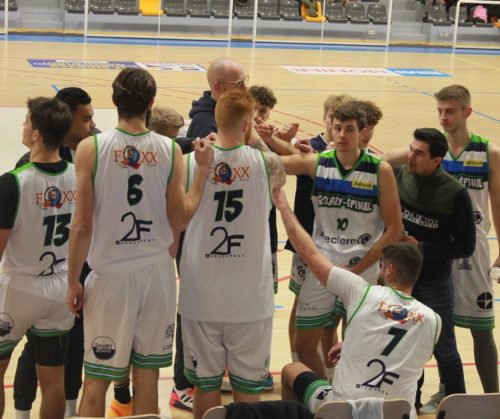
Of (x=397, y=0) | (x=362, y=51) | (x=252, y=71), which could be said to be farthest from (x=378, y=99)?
(x=397, y=0)

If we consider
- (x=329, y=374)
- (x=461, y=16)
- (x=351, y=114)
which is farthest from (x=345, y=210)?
(x=461, y=16)

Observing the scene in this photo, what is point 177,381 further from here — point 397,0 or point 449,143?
point 397,0

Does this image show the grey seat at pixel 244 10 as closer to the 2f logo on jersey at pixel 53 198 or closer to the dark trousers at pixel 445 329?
the dark trousers at pixel 445 329

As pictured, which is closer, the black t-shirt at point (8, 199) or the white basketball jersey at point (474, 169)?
the black t-shirt at point (8, 199)

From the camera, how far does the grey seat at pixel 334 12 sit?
25.1m

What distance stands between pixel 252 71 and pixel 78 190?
1492 centimetres

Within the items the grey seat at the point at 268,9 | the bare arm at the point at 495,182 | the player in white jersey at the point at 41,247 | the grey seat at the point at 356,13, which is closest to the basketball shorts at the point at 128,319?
the player in white jersey at the point at 41,247

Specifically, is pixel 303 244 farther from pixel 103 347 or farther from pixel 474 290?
pixel 474 290

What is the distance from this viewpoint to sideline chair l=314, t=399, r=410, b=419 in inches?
163

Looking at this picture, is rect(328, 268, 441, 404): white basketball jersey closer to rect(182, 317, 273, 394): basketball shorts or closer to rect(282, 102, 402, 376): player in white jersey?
rect(182, 317, 273, 394): basketball shorts

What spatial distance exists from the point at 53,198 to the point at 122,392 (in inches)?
55.2

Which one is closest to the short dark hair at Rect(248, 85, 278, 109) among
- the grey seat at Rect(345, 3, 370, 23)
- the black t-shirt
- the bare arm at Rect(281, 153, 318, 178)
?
the bare arm at Rect(281, 153, 318, 178)

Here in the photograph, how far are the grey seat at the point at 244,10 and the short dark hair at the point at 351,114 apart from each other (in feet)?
63.6

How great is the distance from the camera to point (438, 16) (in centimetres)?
2566
